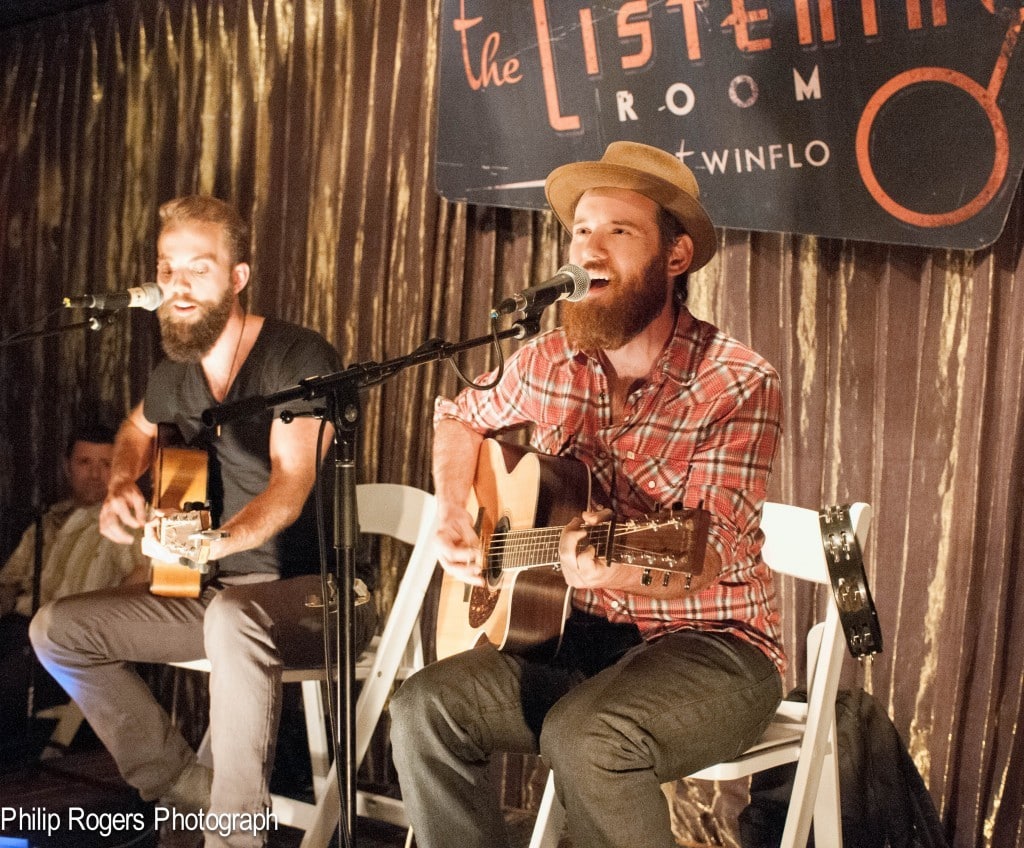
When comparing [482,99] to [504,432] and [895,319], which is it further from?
[895,319]

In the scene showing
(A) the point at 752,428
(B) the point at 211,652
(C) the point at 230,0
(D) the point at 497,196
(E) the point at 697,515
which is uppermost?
(C) the point at 230,0

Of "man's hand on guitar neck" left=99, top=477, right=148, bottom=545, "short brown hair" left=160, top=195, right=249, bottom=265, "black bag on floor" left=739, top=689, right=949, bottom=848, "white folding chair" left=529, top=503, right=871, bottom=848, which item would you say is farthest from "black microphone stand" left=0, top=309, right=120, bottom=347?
"black bag on floor" left=739, top=689, right=949, bottom=848

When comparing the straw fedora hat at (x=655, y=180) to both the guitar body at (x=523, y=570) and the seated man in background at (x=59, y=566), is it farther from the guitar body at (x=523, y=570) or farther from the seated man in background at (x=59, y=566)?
the seated man in background at (x=59, y=566)

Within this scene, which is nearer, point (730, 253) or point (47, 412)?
point (730, 253)

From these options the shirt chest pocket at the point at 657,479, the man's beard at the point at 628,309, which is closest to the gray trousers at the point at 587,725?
the shirt chest pocket at the point at 657,479

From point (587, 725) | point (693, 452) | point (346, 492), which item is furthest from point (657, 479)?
point (346, 492)

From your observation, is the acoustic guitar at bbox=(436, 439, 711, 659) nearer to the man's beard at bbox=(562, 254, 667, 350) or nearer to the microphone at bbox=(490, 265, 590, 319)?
the man's beard at bbox=(562, 254, 667, 350)

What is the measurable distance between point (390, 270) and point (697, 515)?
1.98 meters

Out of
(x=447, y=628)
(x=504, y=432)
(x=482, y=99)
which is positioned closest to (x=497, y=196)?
(x=482, y=99)

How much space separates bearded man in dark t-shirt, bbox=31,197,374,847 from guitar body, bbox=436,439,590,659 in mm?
490

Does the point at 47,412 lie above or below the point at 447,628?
above

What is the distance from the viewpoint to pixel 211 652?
2947mm

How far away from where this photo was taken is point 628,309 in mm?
2740

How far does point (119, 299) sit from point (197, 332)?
31.4 inches
